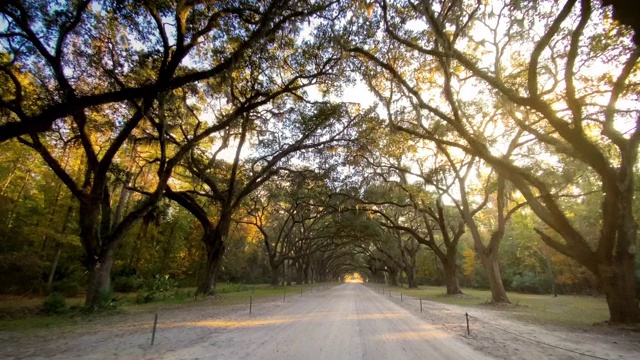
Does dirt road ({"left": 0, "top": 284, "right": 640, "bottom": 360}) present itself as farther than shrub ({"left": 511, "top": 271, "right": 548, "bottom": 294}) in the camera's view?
No

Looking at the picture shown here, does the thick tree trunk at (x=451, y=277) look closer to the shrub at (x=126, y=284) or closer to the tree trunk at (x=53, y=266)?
the shrub at (x=126, y=284)

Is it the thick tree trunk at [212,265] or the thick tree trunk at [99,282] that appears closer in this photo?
the thick tree trunk at [99,282]

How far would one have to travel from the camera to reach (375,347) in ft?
22.3

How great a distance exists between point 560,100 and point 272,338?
571 inches

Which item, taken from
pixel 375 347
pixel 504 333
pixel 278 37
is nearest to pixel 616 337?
pixel 504 333

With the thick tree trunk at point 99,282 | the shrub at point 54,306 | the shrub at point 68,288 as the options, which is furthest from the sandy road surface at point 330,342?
the shrub at point 68,288

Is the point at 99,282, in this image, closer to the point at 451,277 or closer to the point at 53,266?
the point at 53,266

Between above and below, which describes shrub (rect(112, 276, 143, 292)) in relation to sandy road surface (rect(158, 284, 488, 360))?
below

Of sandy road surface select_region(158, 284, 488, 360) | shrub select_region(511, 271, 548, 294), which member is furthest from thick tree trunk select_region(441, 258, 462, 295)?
shrub select_region(511, 271, 548, 294)

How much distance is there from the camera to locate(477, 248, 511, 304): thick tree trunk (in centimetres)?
1697

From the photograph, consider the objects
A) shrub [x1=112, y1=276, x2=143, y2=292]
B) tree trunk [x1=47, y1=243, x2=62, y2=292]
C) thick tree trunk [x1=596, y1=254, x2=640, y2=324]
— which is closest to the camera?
thick tree trunk [x1=596, y1=254, x2=640, y2=324]

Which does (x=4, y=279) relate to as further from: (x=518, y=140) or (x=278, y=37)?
(x=518, y=140)

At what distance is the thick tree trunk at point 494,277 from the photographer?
55.7 feet

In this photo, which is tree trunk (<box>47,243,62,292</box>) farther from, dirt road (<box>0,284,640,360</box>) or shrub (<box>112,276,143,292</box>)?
dirt road (<box>0,284,640,360</box>)
